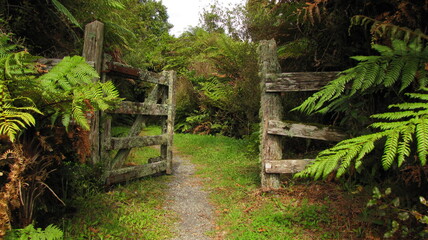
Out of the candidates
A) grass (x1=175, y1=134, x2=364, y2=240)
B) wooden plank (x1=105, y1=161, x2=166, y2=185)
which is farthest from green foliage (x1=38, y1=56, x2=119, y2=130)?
wooden plank (x1=105, y1=161, x2=166, y2=185)

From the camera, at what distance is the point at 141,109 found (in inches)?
162

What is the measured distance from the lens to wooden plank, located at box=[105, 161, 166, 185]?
3.71 metres

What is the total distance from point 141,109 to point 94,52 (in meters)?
1.08

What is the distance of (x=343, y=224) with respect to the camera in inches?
97.6

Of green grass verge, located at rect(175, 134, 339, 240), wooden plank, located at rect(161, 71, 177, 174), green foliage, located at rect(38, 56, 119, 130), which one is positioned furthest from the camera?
wooden plank, located at rect(161, 71, 177, 174)

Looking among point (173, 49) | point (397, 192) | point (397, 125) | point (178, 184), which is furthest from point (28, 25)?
point (173, 49)

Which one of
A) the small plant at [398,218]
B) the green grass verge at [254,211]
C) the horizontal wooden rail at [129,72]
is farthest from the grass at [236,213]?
the horizontal wooden rail at [129,72]

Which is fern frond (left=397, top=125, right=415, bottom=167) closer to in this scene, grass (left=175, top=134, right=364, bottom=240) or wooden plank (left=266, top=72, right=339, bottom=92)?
grass (left=175, top=134, right=364, bottom=240)

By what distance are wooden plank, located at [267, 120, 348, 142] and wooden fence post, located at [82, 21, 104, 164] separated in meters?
2.23

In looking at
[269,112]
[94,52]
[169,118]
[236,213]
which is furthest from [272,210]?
[94,52]

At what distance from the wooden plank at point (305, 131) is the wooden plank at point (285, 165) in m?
0.32

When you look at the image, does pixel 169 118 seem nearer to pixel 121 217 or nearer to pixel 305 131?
pixel 121 217

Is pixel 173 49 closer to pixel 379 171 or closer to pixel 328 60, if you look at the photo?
pixel 328 60

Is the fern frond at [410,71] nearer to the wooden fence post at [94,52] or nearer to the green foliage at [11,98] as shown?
the green foliage at [11,98]
